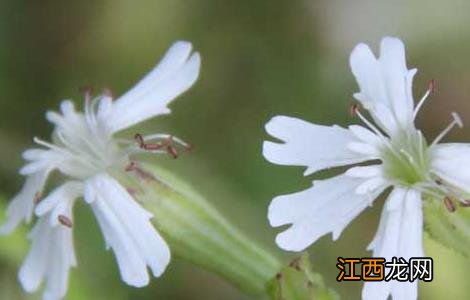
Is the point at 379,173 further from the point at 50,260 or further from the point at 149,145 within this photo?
the point at 50,260

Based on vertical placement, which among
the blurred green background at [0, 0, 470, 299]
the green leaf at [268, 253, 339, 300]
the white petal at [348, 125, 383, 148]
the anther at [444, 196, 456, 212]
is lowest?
the green leaf at [268, 253, 339, 300]

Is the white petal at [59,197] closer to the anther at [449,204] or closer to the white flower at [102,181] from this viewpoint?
the white flower at [102,181]

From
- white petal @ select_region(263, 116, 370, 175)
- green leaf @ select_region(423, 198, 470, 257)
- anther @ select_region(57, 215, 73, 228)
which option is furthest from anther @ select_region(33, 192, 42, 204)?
green leaf @ select_region(423, 198, 470, 257)

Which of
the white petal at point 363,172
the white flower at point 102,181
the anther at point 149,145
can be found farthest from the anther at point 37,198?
the white petal at point 363,172

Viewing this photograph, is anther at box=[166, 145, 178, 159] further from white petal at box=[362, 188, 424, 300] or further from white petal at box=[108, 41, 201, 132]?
white petal at box=[362, 188, 424, 300]

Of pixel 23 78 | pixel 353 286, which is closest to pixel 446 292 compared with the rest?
pixel 353 286

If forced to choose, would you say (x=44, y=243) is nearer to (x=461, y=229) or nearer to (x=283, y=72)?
(x=461, y=229)

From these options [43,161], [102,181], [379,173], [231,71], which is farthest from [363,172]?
[231,71]
